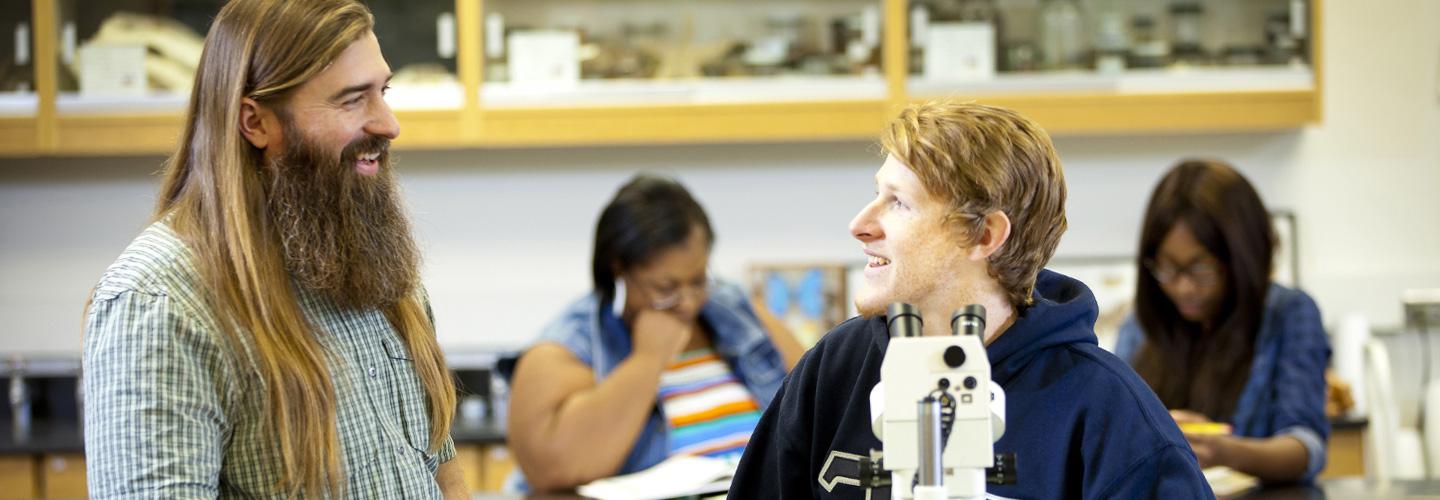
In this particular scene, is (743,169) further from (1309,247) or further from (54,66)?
(54,66)

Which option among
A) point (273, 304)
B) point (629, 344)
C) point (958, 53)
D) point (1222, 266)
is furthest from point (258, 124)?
point (958, 53)

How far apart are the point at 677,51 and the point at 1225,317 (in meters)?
1.75

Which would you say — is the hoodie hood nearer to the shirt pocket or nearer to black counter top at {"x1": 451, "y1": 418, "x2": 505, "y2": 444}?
the shirt pocket

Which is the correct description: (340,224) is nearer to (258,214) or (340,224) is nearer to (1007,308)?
(258,214)

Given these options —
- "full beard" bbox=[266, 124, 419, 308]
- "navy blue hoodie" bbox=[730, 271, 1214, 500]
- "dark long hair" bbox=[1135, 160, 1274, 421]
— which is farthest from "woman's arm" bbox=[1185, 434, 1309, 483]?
"full beard" bbox=[266, 124, 419, 308]

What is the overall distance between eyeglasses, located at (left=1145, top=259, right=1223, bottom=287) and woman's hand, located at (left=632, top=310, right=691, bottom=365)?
0.90m

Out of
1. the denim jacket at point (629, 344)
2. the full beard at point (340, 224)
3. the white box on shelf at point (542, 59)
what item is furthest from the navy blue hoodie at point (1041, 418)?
the white box on shelf at point (542, 59)

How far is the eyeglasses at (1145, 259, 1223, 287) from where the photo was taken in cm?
252

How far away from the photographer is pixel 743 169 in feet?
13.1

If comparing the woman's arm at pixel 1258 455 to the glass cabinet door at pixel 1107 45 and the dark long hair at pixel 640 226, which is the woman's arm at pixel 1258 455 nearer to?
the dark long hair at pixel 640 226

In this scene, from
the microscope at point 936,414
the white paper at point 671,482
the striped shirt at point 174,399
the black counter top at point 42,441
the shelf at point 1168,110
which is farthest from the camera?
the shelf at point 1168,110

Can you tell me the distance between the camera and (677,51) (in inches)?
149

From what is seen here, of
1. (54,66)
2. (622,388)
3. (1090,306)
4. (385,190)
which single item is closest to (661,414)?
(622,388)

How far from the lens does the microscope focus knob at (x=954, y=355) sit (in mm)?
1080
